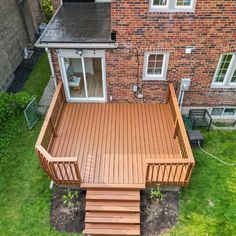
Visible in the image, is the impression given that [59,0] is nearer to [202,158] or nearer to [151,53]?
[151,53]

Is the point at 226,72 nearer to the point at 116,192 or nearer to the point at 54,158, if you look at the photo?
the point at 116,192

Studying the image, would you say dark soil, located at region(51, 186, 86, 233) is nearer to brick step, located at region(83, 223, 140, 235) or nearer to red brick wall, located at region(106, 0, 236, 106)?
brick step, located at region(83, 223, 140, 235)

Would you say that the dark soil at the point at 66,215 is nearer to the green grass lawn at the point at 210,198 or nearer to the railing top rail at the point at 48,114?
the railing top rail at the point at 48,114

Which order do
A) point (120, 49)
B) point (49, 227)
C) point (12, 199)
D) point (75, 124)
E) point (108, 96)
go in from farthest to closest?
point (108, 96)
point (75, 124)
point (120, 49)
point (12, 199)
point (49, 227)

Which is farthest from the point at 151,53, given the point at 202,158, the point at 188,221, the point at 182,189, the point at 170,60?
the point at 188,221

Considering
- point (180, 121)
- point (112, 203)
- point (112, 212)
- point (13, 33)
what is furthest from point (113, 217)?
point (13, 33)

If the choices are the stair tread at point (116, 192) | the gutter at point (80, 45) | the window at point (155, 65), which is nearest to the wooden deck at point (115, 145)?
the stair tread at point (116, 192)
